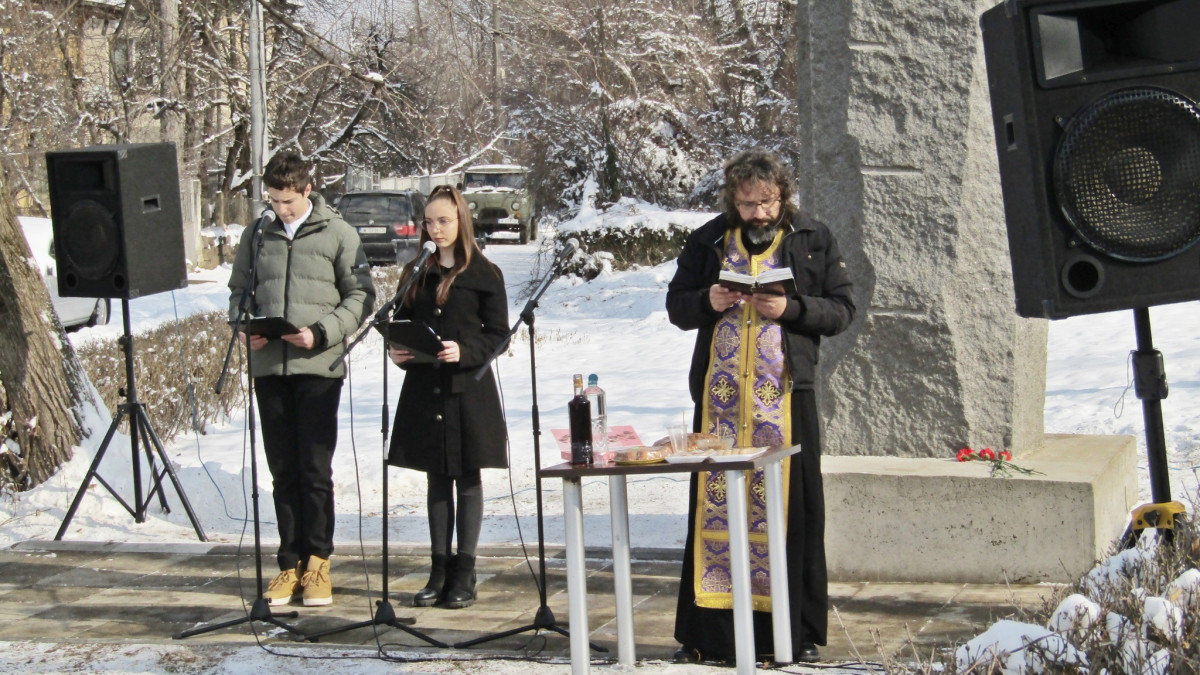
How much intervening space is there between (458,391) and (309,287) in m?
0.83

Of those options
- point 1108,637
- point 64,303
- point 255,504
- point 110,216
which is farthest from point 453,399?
point 64,303

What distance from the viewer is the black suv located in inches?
974

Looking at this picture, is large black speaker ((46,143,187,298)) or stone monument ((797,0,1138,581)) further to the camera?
large black speaker ((46,143,187,298))

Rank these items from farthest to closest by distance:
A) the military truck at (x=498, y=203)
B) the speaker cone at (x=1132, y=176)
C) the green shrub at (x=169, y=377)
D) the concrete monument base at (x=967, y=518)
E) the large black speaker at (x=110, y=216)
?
1. the military truck at (x=498, y=203)
2. the green shrub at (x=169, y=377)
3. the large black speaker at (x=110, y=216)
4. the concrete monument base at (x=967, y=518)
5. the speaker cone at (x=1132, y=176)

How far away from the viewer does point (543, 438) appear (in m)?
9.98

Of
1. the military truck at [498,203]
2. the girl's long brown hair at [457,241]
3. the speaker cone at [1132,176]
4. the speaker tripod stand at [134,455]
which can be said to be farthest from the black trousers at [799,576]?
the military truck at [498,203]

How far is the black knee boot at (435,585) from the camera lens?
595 cm

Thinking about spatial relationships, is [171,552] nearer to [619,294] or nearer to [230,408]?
[230,408]

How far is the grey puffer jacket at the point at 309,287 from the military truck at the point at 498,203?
73.8 ft

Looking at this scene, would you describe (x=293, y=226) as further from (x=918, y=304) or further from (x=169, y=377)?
(x=169, y=377)

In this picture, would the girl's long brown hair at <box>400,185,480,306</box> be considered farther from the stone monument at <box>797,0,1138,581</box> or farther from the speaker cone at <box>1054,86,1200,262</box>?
the speaker cone at <box>1054,86,1200,262</box>

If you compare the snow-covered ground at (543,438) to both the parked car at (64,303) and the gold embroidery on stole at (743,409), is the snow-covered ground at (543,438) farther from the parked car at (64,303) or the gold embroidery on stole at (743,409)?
the gold embroidery on stole at (743,409)

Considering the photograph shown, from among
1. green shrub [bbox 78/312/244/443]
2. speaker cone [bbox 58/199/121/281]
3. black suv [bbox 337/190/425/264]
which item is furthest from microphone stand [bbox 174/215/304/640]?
black suv [bbox 337/190/425/264]

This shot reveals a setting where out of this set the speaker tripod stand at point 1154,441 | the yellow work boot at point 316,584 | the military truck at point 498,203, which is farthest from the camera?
the military truck at point 498,203
